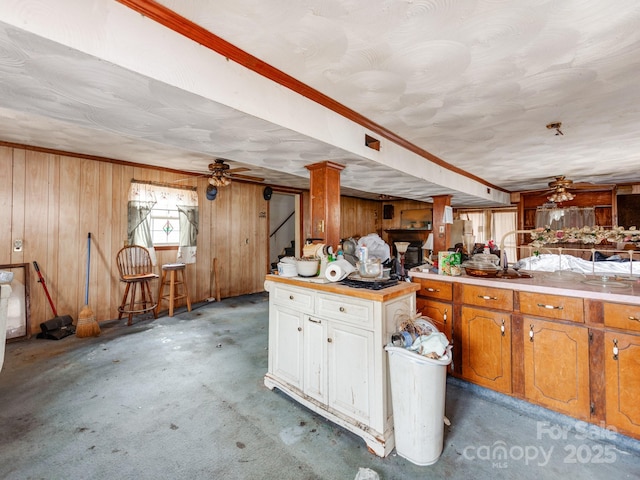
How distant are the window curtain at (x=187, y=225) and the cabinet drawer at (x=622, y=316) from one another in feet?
17.4

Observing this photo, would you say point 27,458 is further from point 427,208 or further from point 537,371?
point 427,208

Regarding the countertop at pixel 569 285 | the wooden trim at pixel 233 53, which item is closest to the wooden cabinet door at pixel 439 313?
the countertop at pixel 569 285

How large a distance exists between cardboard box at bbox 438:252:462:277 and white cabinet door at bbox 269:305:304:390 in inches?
53.8

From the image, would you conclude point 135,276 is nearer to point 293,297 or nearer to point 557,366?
point 293,297

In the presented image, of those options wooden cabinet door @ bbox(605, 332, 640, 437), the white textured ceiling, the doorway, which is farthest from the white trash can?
the doorway

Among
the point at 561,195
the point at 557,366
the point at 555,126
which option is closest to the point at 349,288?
the point at 557,366

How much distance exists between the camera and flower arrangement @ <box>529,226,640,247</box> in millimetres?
2025

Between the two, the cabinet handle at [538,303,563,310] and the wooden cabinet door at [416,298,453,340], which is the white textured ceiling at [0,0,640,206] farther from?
the cabinet handle at [538,303,563,310]

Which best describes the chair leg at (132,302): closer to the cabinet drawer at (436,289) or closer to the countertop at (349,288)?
the countertop at (349,288)

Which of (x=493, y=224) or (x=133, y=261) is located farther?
(x=493, y=224)

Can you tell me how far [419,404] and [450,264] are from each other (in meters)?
1.32

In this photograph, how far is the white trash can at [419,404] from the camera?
162cm

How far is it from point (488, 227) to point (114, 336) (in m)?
8.67

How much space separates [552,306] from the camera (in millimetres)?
1998
